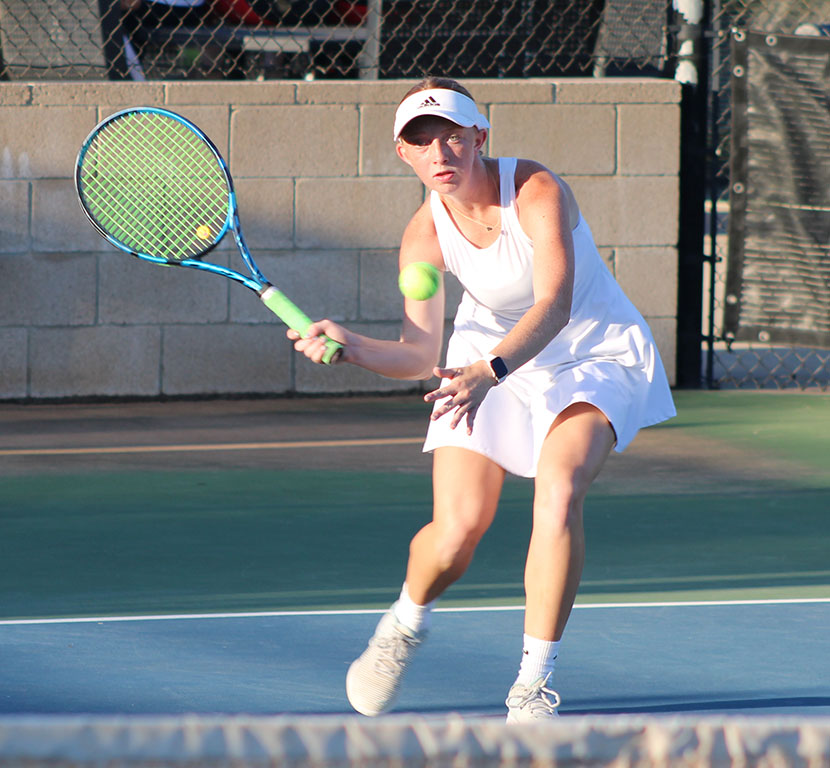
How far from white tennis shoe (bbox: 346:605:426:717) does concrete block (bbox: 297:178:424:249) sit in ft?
16.0

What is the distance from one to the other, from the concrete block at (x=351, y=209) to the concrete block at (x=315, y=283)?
7cm

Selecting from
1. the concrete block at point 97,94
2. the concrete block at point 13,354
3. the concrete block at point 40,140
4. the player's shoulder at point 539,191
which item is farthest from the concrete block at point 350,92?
the player's shoulder at point 539,191

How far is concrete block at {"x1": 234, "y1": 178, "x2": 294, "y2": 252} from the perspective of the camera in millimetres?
8414

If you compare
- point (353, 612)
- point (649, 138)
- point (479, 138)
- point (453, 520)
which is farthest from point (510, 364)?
point (649, 138)

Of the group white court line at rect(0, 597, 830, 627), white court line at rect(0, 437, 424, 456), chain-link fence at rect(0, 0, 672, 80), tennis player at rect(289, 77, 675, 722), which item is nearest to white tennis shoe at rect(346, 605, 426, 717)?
tennis player at rect(289, 77, 675, 722)

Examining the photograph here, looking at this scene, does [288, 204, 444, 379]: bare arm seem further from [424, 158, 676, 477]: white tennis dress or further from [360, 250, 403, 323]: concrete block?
[360, 250, 403, 323]: concrete block

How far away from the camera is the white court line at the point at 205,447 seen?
7.23 m

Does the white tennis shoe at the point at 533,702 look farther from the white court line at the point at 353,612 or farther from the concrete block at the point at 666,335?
the concrete block at the point at 666,335

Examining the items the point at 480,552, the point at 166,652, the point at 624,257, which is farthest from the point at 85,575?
the point at 624,257

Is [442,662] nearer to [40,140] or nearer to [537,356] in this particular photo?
[537,356]

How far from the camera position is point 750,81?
28.0 ft

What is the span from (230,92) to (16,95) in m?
1.09

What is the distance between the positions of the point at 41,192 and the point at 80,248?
0.35 m

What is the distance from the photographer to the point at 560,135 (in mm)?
8539
